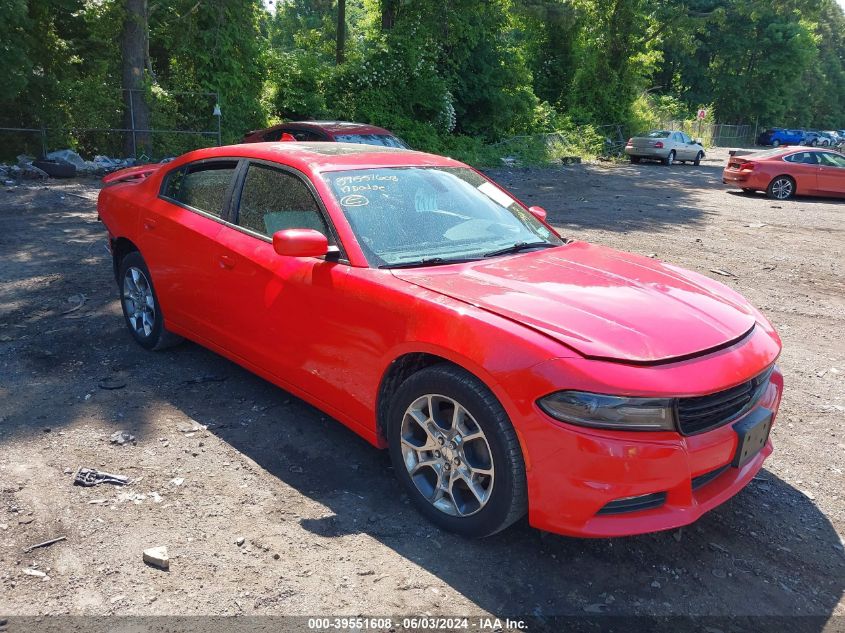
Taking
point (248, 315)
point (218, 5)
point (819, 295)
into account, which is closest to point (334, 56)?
point (218, 5)

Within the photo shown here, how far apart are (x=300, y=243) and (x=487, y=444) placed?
136cm

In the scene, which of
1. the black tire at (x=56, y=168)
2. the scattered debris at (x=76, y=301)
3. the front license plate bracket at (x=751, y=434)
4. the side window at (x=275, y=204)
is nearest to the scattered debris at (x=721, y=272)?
the front license plate bracket at (x=751, y=434)

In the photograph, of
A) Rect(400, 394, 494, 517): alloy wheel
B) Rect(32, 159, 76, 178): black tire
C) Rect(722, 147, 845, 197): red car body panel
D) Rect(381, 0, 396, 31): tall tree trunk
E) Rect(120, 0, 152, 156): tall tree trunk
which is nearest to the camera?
Rect(400, 394, 494, 517): alloy wheel

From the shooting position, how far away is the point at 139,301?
5.33 m

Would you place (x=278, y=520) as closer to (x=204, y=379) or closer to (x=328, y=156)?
(x=204, y=379)

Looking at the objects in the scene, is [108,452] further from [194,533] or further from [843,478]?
[843,478]

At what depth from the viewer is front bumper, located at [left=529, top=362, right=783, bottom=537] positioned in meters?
2.68

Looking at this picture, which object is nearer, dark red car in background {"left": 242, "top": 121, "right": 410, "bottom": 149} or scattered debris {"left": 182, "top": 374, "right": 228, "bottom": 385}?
scattered debris {"left": 182, "top": 374, "right": 228, "bottom": 385}

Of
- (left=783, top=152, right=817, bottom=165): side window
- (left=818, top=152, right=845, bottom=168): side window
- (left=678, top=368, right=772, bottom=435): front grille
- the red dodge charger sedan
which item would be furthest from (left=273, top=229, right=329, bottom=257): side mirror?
(left=818, top=152, right=845, bottom=168): side window

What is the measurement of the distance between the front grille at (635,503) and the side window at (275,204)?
1936 millimetres

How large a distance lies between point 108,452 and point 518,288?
95.6 inches

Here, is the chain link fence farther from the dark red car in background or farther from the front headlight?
the front headlight

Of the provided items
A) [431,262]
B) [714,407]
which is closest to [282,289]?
[431,262]

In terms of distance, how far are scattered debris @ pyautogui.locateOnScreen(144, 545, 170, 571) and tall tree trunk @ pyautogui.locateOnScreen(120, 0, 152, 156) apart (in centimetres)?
1647
